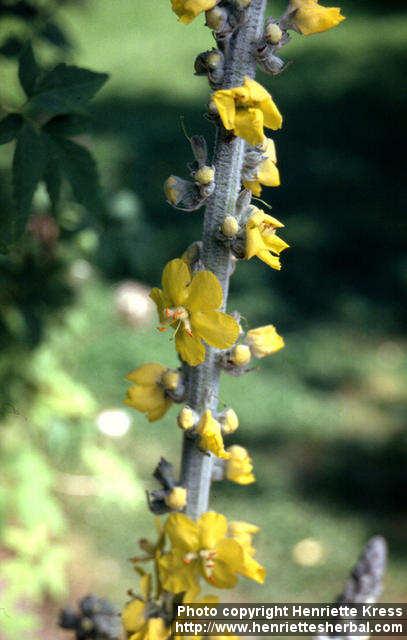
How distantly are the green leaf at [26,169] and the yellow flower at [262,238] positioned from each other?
2.38 ft

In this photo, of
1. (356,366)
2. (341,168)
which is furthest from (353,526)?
(341,168)

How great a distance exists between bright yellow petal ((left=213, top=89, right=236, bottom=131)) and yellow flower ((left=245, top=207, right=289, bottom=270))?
0.64 feet

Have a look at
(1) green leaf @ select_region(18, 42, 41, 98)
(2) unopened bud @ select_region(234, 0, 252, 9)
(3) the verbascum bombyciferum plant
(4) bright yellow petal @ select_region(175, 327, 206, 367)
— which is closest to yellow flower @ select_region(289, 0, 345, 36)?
(3) the verbascum bombyciferum plant

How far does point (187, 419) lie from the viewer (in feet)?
4.99

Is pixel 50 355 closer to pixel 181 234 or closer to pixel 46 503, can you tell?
pixel 46 503

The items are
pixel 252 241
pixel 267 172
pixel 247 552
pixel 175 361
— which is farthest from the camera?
pixel 175 361

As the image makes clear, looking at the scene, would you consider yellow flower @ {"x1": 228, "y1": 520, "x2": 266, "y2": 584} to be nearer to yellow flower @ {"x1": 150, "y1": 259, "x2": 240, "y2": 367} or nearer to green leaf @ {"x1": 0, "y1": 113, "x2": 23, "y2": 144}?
yellow flower @ {"x1": 150, "y1": 259, "x2": 240, "y2": 367}

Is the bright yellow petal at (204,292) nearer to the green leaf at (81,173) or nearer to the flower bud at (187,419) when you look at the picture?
the flower bud at (187,419)

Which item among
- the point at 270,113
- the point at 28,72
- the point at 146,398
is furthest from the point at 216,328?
the point at 28,72

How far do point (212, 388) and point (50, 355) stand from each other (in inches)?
84.6

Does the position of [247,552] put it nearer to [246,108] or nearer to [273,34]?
[246,108]

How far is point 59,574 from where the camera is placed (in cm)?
355

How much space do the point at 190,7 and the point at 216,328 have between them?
532mm

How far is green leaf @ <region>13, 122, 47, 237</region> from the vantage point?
2010mm
